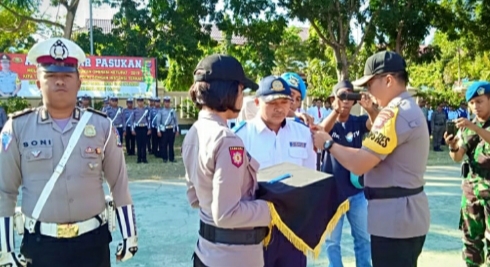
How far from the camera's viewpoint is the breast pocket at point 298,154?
9.93 ft

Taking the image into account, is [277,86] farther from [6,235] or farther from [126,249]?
[6,235]

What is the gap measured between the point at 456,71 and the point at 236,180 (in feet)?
119

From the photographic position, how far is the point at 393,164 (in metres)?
2.57

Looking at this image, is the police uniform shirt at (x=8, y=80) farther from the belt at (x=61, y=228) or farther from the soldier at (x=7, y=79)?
the belt at (x=61, y=228)

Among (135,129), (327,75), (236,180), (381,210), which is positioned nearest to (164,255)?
(381,210)

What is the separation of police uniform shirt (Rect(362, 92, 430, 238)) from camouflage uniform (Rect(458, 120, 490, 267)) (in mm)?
1523

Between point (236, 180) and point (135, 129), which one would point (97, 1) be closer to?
point (135, 129)

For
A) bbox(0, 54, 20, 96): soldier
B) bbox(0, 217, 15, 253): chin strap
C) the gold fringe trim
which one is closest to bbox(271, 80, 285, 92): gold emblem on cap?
the gold fringe trim

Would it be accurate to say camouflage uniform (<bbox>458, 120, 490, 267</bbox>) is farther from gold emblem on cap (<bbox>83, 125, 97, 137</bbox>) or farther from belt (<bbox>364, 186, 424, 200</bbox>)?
gold emblem on cap (<bbox>83, 125, 97, 137</bbox>)

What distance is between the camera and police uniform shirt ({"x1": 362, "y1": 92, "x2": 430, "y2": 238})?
2.51 meters

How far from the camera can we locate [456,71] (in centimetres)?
3422

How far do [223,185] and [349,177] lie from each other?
7.02 feet

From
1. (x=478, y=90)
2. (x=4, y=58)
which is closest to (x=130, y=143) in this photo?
(x=4, y=58)

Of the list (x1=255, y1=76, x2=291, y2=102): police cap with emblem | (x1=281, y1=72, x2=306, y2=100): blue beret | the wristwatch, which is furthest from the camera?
(x1=281, y1=72, x2=306, y2=100): blue beret
